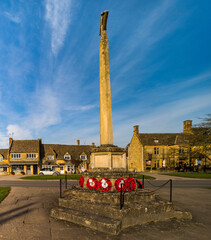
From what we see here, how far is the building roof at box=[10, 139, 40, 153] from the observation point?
4294 centimetres

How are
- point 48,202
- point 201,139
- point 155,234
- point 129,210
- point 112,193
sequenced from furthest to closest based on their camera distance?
1. point 201,139
2. point 48,202
3. point 112,193
4. point 129,210
5. point 155,234

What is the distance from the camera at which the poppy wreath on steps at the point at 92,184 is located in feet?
26.2

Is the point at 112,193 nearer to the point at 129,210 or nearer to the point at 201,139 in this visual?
the point at 129,210

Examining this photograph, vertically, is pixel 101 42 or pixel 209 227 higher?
pixel 101 42

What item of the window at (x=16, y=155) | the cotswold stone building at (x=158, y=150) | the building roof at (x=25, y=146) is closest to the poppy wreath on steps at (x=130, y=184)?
the cotswold stone building at (x=158, y=150)

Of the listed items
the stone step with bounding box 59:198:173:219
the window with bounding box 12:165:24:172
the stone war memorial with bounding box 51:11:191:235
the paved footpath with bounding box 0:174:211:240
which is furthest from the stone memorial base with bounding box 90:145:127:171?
the window with bounding box 12:165:24:172

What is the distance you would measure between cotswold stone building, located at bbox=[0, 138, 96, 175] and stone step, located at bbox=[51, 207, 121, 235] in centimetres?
3527

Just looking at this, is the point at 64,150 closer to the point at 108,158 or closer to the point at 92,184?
the point at 108,158

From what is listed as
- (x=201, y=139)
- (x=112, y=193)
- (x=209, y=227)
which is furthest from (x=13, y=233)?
(x=201, y=139)

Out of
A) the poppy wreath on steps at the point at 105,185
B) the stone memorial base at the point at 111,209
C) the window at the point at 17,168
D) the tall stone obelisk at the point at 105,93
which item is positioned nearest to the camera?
the stone memorial base at the point at 111,209

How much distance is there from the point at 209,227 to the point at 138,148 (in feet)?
128

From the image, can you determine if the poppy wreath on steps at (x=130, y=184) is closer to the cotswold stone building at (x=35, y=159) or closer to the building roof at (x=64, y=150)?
the cotswold stone building at (x=35, y=159)

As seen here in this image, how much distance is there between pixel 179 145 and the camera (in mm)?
41719

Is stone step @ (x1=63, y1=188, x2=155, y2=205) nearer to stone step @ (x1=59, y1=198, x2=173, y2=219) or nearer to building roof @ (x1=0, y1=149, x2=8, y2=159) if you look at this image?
stone step @ (x1=59, y1=198, x2=173, y2=219)
